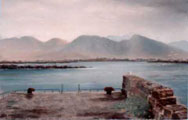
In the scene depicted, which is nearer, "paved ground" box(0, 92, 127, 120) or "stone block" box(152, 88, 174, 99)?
"stone block" box(152, 88, 174, 99)

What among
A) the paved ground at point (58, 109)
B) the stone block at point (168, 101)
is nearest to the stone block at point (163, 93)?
the stone block at point (168, 101)

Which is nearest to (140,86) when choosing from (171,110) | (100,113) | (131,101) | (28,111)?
(131,101)

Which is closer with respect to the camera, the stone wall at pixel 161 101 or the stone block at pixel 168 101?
the stone wall at pixel 161 101

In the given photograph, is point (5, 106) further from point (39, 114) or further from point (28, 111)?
point (39, 114)

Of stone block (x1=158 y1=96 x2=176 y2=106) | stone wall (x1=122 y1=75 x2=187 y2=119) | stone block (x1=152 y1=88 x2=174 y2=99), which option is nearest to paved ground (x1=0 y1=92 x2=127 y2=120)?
stone wall (x1=122 y1=75 x2=187 y2=119)

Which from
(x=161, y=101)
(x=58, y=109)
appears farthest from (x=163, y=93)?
(x=58, y=109)

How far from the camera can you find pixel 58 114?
13.8m

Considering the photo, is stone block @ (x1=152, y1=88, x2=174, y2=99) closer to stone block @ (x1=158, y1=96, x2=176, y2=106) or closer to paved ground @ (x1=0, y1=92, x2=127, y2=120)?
stone block @ (x1=158, y1=96, x2=176, y2=106)

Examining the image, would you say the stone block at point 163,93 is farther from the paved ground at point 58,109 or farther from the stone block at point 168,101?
the paved ground at point 58,109

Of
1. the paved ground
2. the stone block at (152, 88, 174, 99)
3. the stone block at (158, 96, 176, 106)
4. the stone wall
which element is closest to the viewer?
the stone wall

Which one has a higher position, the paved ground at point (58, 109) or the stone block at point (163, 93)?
the stone block at point (163, 93)

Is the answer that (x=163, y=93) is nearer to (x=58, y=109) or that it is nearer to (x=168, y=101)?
(x=168, y=101)

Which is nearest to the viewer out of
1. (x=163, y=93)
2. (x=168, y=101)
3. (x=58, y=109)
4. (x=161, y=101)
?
(x=168, y=101)

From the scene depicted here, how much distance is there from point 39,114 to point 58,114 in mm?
1088
